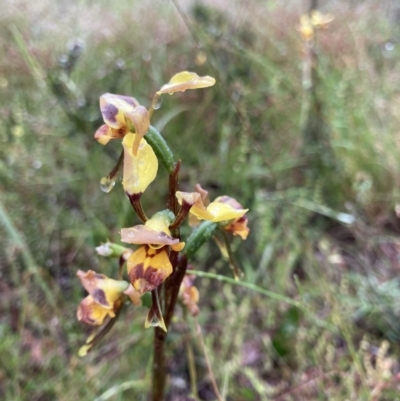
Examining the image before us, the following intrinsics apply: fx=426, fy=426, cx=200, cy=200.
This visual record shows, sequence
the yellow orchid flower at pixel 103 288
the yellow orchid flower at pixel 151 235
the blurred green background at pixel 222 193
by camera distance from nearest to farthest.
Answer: the yellow orchid flower at pixel 151 235
the yellow orchid flower at pixel 103 288
the blurred green background at pixel 222 193

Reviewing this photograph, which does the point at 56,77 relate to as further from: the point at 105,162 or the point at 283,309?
Result: the point at 283,309

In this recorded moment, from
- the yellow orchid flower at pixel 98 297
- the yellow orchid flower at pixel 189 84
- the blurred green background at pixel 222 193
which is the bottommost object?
the blurred green background at pixel 222 193

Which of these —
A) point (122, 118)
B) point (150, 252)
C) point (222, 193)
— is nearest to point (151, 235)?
point (150, 252)

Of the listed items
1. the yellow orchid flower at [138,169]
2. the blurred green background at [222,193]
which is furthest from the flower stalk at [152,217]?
the blurred green background at [222,193]

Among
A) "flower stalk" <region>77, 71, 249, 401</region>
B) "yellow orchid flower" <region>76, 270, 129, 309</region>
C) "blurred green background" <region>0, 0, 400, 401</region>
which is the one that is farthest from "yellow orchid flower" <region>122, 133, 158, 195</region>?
"blurred green background" <region>0, 0, 400, 401</region>

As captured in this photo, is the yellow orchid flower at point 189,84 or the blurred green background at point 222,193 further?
the blurred green background at point 222,193

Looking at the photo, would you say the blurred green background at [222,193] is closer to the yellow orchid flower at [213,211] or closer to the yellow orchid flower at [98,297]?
the yellow orchid flower at [98,297]

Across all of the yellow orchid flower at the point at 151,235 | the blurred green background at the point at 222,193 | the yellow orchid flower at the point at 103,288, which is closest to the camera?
the yellow orchid flower at the point at 151,235
